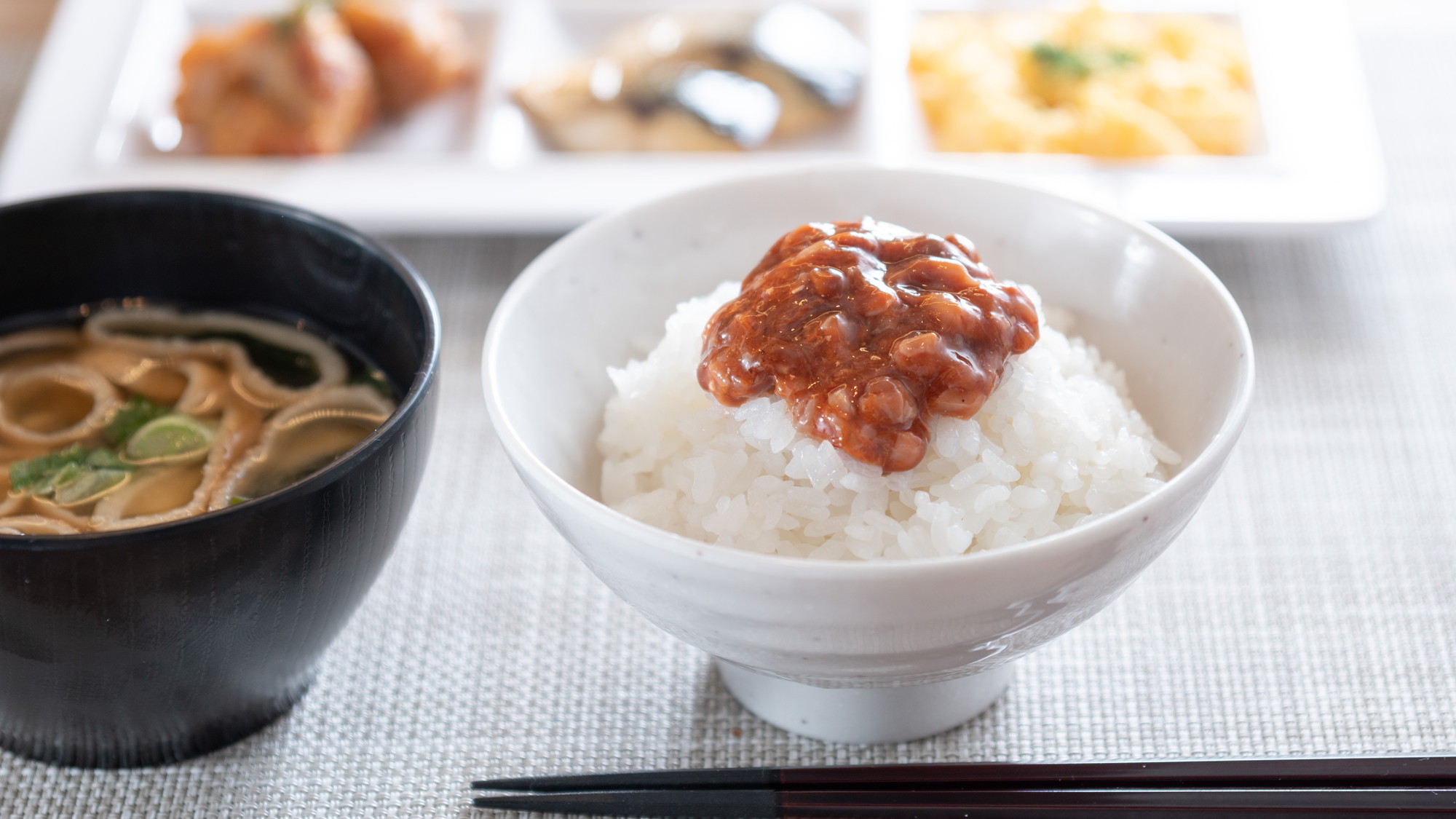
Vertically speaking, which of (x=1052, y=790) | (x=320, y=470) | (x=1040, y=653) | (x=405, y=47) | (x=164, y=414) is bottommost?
(x=1040, y=653)

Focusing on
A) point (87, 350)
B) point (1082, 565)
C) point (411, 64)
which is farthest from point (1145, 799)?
point (411, 64)

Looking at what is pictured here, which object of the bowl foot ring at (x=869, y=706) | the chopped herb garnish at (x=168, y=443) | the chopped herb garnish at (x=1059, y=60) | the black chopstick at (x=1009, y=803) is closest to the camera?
the black chopstick at (x=1009, y=803)

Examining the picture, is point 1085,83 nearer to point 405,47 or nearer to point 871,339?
point 405,47

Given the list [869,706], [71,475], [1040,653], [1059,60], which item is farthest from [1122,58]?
[71,475]

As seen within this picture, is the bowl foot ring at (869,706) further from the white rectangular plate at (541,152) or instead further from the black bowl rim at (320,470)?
the white rectangular plate at (541,152)

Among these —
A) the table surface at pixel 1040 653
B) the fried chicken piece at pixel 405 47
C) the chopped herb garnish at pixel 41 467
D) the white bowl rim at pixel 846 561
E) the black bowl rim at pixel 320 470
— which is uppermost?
the black bowl rim at pixel 320 470

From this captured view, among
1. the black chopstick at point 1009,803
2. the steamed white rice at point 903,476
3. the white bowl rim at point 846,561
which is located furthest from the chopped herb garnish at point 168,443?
the black chopstick at point 1009,803

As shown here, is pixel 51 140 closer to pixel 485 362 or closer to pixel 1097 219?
pixel 485 362
